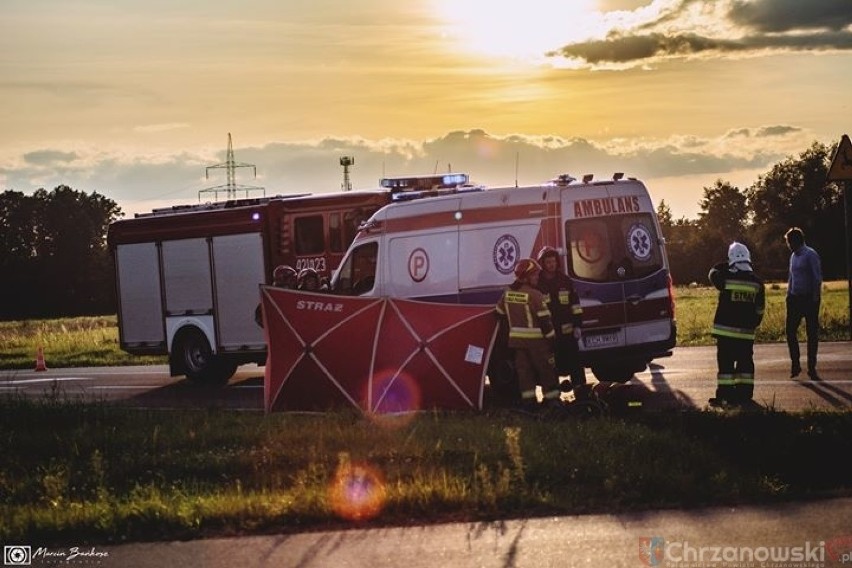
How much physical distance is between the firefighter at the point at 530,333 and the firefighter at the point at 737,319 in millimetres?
1675

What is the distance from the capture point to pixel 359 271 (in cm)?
1714

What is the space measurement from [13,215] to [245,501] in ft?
395

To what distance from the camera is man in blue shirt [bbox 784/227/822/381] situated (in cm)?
1575

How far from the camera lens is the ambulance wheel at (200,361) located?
2136 centimetres

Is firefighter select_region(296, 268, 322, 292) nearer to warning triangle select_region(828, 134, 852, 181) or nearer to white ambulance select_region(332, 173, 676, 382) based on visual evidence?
white ambulance select_region(332, 173, 676, 382)

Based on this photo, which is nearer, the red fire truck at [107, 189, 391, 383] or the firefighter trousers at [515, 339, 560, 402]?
the firefighter trousers at [515, 339, 560, 402]

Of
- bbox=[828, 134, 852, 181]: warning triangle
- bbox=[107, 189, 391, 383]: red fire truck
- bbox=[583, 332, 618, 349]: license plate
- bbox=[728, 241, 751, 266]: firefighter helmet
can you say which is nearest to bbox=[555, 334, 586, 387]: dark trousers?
bbox=[583, 332, 618, 349]: license plate

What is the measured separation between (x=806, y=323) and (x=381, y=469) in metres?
7.08

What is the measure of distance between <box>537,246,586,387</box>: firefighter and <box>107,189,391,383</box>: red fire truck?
6450 millimetres

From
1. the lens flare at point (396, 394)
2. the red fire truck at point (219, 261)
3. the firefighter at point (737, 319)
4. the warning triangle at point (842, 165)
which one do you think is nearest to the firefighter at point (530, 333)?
the lens flare at point (396, 394)

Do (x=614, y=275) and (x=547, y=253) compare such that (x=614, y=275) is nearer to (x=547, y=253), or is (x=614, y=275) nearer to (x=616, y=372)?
(x=547, y=253)

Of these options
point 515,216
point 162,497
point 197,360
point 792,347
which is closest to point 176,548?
point 162,497

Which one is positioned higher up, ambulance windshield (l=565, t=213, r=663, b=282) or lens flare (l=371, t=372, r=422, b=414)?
ambulance windshield (l=565, t=213, r=663, b=282)

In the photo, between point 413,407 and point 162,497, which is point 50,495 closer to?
point 162,497
